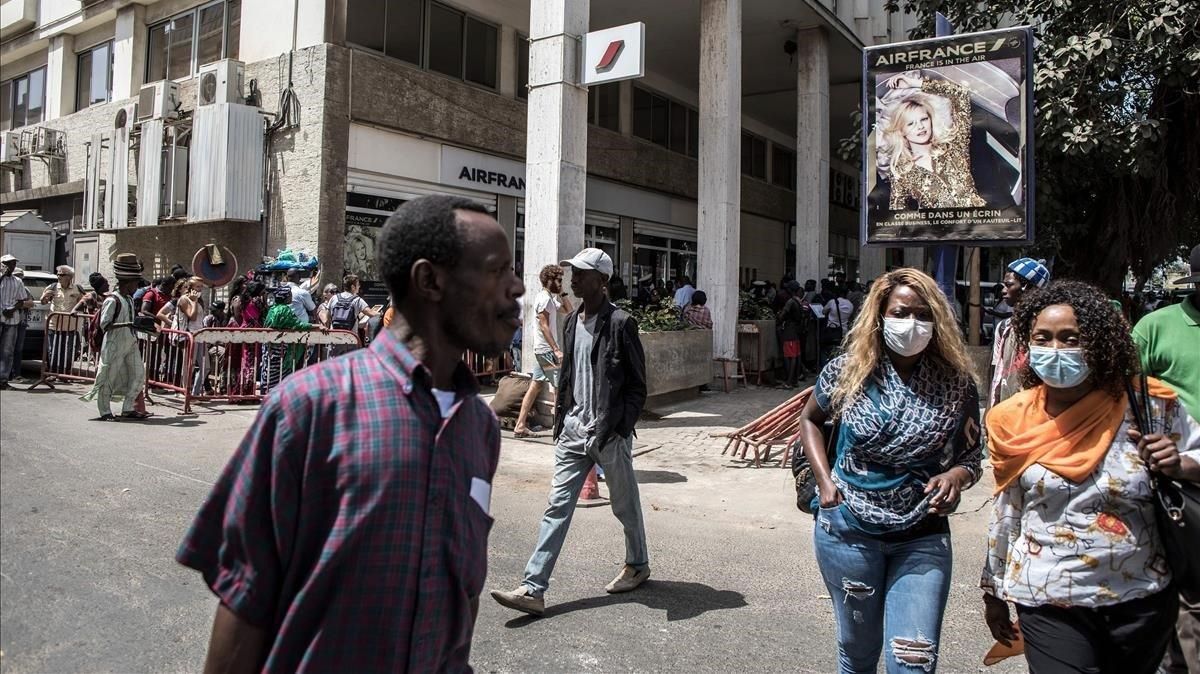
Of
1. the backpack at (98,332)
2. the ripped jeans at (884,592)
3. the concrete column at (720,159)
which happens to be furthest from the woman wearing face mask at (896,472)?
the concrete column at (720,159)

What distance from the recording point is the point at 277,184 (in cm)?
1479

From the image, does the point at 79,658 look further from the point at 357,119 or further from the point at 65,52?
the point at 65,52

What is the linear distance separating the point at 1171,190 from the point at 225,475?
14551 mm

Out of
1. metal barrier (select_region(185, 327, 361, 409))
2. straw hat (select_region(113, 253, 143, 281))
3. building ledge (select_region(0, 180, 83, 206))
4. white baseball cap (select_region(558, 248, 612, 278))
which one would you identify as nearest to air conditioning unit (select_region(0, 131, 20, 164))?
building ledge (select_region(0, 180, 83, 206))

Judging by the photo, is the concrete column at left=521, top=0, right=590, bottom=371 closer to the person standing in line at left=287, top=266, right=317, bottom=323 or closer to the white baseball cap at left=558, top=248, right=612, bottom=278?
the person standing in line at left=287, top=266, right=317, bottom=323

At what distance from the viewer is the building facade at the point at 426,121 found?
1423cm

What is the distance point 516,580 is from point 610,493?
78cm

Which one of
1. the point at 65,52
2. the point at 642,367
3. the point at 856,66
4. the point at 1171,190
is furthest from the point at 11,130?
the point at 1171,190

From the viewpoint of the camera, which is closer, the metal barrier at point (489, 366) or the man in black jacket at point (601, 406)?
the man in black jacket at point (601, 406)

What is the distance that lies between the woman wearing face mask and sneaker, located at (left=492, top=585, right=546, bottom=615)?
1.88 metres

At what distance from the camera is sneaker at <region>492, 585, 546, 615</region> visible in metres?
4.38

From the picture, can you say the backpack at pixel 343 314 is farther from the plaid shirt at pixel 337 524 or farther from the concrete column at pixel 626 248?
the plaid shirt at pixel 337 524

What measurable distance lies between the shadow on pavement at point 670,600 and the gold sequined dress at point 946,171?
→ 5.19 meters

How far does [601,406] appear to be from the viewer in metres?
4.84
